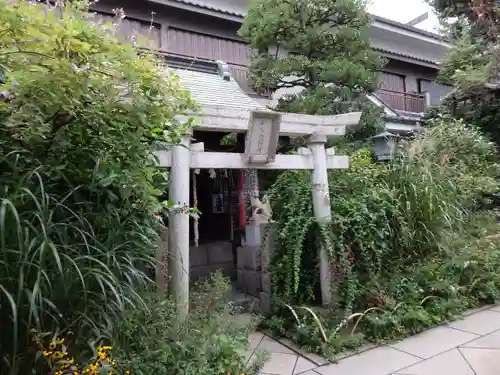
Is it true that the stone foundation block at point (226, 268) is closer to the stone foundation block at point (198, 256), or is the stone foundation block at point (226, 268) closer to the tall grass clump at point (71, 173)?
the stone foundation block at point (198, 256)

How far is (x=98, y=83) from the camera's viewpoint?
2.62 metres

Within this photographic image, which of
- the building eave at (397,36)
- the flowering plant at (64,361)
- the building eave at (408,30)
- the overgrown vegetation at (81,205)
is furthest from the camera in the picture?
the building eave at (408,30)

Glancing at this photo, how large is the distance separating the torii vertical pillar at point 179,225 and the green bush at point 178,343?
47 cm

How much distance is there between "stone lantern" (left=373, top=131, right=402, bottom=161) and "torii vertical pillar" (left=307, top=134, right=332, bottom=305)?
2.86 metres

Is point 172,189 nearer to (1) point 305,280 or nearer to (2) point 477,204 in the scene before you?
(1) point 305,280

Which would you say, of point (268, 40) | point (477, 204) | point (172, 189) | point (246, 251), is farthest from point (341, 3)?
point (172, 189)

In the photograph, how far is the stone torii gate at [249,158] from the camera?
12.8ft

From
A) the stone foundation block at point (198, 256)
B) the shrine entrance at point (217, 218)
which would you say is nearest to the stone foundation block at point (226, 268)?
the shrine entrance at point (217, 218)

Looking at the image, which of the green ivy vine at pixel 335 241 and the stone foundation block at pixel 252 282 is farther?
the stone foundation block at pixel 252 282

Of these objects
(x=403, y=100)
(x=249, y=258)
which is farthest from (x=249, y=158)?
(x=403, y=100)

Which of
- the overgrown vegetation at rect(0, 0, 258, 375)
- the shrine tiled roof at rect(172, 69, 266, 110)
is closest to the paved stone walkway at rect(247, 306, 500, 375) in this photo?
the overgrown vegetation at rect(0, 0, 258, 375)

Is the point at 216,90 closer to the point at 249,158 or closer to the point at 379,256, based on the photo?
the point at 249,158

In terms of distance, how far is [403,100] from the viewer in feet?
43.7

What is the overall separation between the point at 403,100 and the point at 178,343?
1269 centimetres
